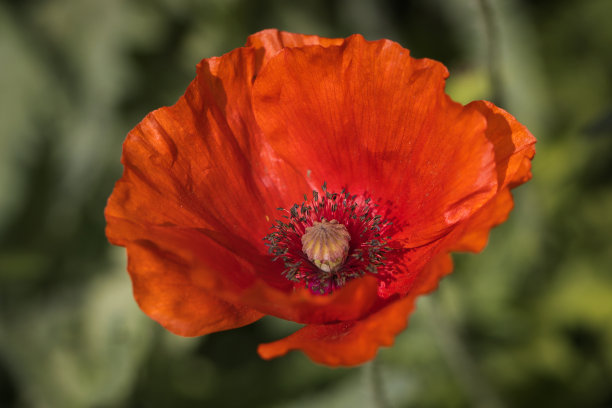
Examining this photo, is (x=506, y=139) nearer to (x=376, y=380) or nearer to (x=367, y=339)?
(x=367, y=339)

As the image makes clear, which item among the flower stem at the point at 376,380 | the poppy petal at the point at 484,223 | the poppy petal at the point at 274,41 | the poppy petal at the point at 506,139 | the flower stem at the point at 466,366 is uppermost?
the poppy petal at the point at 274,41

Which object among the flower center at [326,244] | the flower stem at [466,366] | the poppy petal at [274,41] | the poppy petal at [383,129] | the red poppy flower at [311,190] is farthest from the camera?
the flower stem at [466,366]

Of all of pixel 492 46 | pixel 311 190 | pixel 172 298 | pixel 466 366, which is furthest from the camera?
pixel 466 366

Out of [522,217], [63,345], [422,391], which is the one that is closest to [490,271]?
[522,217]

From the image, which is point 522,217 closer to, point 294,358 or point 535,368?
point 535,368

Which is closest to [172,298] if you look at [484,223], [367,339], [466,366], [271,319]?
[367,339]

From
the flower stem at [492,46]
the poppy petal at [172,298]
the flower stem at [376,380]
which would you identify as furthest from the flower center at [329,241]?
the flower stem at [492,46]

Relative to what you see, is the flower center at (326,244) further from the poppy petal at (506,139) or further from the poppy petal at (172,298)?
the poppy petal at (506,139)

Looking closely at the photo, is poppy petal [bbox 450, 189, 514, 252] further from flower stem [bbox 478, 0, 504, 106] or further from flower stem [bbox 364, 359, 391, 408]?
flower stem [bbox 478, 0, 504, 106]
